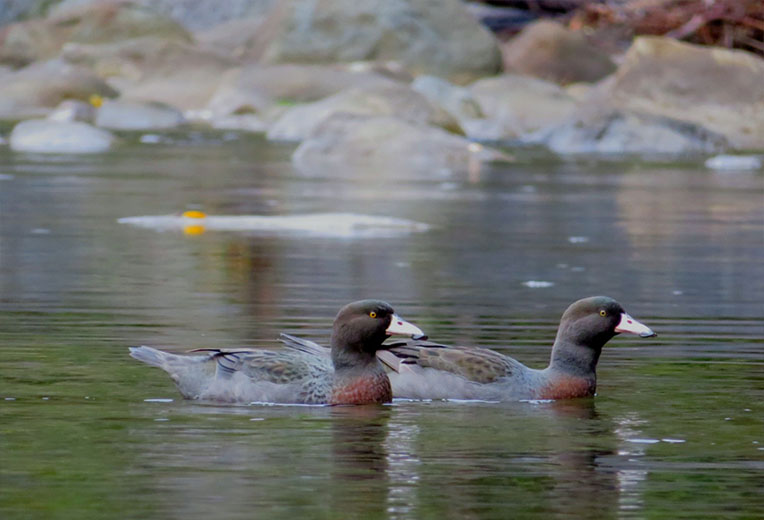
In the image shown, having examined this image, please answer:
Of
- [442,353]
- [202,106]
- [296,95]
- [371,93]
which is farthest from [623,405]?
[202,106]

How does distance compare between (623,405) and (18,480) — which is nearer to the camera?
(18,480)

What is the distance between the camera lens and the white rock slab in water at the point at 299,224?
57.8 ft

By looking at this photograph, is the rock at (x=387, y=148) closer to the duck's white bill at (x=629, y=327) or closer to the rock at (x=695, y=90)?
the rock at (x=695, y=90)

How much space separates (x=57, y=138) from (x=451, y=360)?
76.2ft

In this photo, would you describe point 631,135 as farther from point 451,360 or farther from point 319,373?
point 319,373

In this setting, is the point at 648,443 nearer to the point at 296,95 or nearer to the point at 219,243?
the point at 219,243

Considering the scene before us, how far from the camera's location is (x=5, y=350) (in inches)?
394

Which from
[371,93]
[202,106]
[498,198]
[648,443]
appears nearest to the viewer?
[648,443]

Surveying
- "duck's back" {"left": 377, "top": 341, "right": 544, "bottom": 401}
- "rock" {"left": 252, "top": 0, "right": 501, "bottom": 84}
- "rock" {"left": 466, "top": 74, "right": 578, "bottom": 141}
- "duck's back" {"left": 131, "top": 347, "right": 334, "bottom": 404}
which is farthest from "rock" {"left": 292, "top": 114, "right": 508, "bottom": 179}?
"duck's back" {"left": 131, "top": 347, "right": 334, "bottom": 404}

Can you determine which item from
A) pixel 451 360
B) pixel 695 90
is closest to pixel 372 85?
pixel 695 90

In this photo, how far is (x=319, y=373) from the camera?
8.70m

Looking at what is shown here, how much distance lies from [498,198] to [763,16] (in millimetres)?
21494

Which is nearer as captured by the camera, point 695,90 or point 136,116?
point 695,90

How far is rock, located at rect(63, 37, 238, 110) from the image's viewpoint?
145 feet
